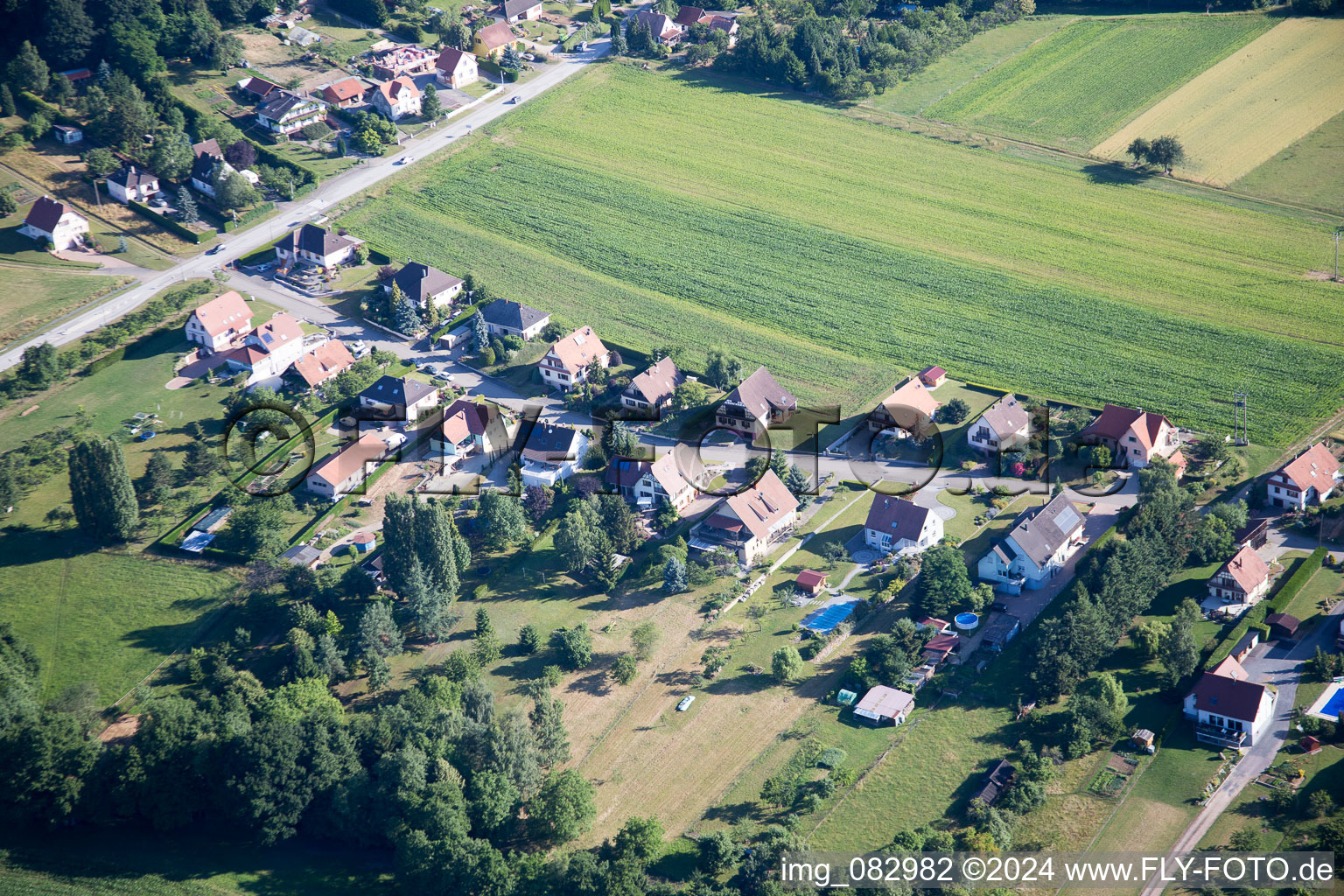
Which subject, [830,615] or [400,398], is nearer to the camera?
[830,615]

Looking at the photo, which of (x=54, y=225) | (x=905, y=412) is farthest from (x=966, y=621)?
(x=54, y=225)

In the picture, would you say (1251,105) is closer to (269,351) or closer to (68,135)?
(269,351)

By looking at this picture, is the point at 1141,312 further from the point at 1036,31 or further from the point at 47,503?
the point at 47,503

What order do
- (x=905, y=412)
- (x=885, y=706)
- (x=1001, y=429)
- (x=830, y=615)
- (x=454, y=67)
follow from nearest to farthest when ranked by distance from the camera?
(x=885, y=706)
(x=830, y=615)
(x=1001, y=429)
(x=905, y=412)
(x=454, y=67)

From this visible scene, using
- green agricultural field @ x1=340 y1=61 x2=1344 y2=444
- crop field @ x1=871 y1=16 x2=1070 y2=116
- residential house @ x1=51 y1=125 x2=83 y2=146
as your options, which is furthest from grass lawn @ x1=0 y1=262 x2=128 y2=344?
crop field @ x1=871 y1=16 x2=1070 y2=116

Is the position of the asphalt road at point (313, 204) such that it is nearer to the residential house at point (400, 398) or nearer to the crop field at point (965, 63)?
the residential house at point (400, 398)

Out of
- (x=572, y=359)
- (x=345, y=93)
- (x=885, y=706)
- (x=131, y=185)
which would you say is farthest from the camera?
(x=345, y=93)

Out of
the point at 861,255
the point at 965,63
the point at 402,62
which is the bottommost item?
the point at 861,255

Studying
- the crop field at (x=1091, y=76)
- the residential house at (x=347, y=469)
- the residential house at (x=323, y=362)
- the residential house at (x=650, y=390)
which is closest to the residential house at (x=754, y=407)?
the residential house at (x=650, y=390)
